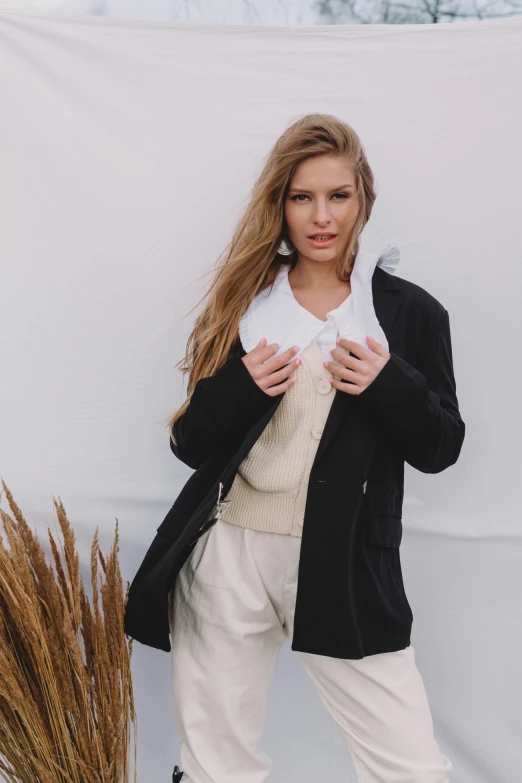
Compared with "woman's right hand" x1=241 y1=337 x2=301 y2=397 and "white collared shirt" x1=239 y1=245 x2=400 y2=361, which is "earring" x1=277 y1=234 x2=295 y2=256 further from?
"woman's right hand" x1=241 y1=337 x2=301 y2=397

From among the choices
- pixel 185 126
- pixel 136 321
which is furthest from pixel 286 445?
pixel 185 126

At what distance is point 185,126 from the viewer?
2152 millimetres

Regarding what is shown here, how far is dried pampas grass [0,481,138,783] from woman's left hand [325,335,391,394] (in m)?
0.60

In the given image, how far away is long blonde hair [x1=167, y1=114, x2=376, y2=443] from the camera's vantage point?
64.3 inches

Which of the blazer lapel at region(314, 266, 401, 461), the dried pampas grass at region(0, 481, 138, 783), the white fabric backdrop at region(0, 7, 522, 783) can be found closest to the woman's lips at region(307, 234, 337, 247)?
the blazer lapel at region(314, 266, 401, 461)

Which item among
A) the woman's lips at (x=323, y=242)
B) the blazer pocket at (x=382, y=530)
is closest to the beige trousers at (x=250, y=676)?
the blazer pocket at (x=382, y=530)

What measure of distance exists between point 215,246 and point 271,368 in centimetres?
70

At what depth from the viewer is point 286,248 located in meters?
1.81

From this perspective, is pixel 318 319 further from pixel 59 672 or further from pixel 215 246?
pixel 59 672

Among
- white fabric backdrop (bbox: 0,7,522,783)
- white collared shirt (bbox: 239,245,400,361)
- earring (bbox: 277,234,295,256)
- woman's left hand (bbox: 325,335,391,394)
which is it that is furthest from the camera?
white fabric backdrop (bbox: 0,7,522,783)

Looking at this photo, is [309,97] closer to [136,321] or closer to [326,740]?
[136,321]

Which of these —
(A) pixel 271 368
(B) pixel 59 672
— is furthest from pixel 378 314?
(B) pixel 59 672

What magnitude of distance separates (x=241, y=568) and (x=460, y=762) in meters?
1.04

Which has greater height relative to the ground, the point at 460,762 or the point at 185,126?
the point at 185,126
